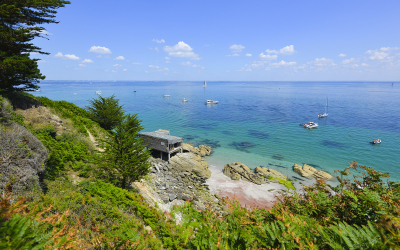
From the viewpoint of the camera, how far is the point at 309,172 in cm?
2628

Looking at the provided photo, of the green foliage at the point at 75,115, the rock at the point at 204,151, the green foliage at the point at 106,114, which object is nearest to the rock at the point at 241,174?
the rock at the point at 204,151

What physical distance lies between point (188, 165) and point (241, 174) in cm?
807

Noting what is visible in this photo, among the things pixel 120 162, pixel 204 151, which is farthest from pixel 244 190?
pixel 120 162

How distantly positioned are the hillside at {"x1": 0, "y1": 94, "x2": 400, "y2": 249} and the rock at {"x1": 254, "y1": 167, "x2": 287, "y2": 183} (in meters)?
10.2

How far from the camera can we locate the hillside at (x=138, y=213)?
3808 mm

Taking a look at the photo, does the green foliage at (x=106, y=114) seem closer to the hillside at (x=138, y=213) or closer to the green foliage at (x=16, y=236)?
the hillside at (x=138, y=213)

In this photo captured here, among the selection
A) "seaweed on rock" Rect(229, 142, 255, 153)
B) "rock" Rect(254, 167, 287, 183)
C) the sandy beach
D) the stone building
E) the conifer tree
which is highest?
the conifer tree

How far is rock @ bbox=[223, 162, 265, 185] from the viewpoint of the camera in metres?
24.5

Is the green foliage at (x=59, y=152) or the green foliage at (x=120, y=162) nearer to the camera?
the green foliage at (x=59, y=152)

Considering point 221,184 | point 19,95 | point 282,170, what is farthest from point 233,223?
point 282,170

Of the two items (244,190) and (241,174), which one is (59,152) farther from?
(241,174)

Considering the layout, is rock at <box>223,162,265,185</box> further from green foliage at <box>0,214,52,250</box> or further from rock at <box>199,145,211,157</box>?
green foliage at <box>0,214,52,250</box>

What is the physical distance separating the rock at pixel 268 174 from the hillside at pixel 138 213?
1021 centimetres

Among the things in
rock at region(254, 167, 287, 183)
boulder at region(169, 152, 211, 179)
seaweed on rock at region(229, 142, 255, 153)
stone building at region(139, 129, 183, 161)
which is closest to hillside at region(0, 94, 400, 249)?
boulder at region(169, 152, 211, 179)
